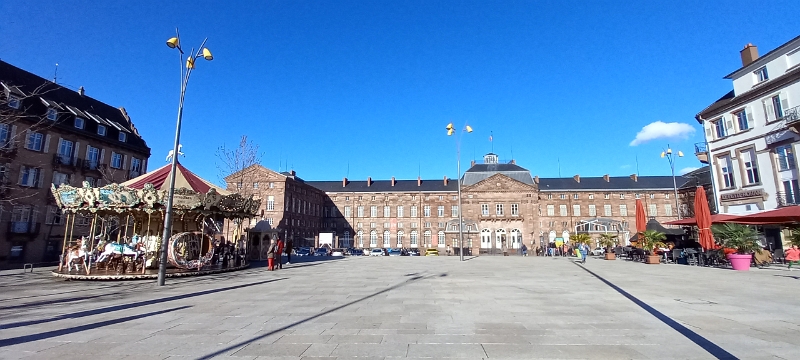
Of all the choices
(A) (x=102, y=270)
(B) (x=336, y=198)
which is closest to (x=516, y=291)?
(A) (x=102, y=270)

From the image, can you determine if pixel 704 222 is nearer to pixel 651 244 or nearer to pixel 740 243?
pixel 740 243

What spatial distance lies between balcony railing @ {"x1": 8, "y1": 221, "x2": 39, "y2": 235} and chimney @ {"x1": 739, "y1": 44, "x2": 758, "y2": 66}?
59.2 m

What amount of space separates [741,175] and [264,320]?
118ft

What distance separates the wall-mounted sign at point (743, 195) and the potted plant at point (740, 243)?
31.8 ft

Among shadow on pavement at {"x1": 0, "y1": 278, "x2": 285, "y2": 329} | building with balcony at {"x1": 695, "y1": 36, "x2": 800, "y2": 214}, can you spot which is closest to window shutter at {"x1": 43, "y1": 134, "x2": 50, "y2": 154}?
shadow on pavement at {"x1": 0, "y1": 278, "x2": 285, "y2": 329}

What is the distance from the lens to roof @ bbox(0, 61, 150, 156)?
30.3 m

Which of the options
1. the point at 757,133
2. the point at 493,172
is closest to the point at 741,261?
the point at 757,133

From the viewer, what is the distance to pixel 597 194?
218 feet

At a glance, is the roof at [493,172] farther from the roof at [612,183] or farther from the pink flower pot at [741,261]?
the pink flower pot at [741,261]

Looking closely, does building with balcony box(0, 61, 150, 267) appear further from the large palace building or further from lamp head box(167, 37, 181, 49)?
the large palace building

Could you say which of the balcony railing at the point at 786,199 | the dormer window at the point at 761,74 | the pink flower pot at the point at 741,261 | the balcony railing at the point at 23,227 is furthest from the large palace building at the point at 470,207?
the pink flower pot at the point at 741,261

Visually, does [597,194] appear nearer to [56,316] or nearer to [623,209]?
→ [623,209]

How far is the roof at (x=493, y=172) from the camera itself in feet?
208

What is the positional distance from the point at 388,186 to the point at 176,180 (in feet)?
177
